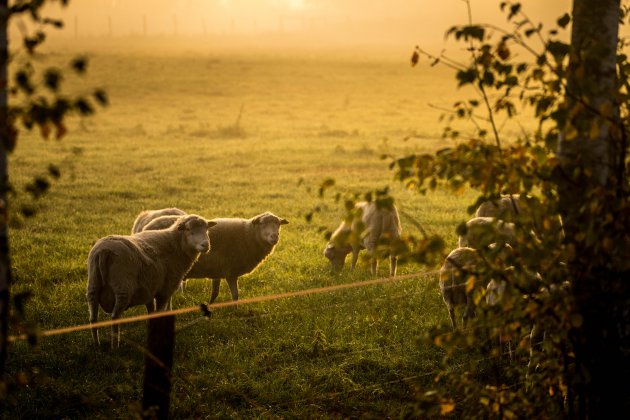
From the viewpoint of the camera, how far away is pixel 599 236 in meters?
3.63

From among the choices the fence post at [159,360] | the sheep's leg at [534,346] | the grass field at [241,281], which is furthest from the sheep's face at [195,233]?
the sheep's leg at [534,346]

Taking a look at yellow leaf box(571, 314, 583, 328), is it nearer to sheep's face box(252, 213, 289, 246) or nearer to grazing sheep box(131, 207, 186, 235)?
sheep's face box(252, 213, 289, 246)

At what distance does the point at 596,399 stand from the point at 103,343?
5884 millimetres

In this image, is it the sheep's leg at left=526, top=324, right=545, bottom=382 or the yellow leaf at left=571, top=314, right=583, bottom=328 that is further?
the sheep's leg at left=526, top=324, right=545, bottom=382

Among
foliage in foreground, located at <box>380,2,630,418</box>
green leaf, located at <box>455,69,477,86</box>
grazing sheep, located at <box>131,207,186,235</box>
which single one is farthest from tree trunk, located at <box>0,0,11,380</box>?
grazing sheep, located at <box>131,207,186,235</box>

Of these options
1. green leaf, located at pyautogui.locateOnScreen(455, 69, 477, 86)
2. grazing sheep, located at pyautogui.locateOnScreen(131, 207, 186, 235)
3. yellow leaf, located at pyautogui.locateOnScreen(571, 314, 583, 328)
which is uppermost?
green leaf, located at pyautogui.locateOnScreen(455, 69, 477, 86)

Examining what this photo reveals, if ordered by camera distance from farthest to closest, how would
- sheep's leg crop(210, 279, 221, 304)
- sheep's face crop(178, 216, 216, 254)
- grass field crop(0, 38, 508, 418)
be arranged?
sheep's leg crop(210, 279, 221, 304) → sheep's face crop(178, 216, 216, 254) → grass field crop(0, 38, 508, 418)

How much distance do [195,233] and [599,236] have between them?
655 centimetres

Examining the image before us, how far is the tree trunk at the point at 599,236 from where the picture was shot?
3773mm

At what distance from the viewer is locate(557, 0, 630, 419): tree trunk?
3773mm

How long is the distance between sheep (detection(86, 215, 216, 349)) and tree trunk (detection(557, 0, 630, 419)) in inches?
216

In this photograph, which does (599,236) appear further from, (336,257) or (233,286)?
(336,257)

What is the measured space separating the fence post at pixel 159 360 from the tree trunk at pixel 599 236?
111 inches

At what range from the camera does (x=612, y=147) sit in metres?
4.13
